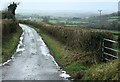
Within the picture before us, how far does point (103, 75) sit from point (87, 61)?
17.3ft

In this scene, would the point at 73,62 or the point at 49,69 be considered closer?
the point at 49,69

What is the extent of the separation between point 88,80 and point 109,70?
1109 millimetres

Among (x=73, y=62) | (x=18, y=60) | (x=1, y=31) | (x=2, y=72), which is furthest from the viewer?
(x=1, y=31)

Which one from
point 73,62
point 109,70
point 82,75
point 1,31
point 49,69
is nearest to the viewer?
point 109,70

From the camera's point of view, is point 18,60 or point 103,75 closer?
point 103,75

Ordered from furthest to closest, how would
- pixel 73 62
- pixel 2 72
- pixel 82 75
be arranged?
pixel 73 62 → pixel 2 72 → pixel 82 75

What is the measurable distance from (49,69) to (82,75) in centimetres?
381

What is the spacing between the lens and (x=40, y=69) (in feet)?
64.1

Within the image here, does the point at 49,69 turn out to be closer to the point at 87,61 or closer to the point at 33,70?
the point at 33,70

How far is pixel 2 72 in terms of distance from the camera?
59.8ft

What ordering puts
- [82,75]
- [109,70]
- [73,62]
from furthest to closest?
[73,62] → [82,75] → [109,70]

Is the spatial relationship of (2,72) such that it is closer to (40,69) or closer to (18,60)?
(40,69)

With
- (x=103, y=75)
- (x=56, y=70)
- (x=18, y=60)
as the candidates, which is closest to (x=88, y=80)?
(x=103, y=75)

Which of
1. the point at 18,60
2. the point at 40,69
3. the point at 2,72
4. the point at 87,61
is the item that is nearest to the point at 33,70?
the point at 40,69
